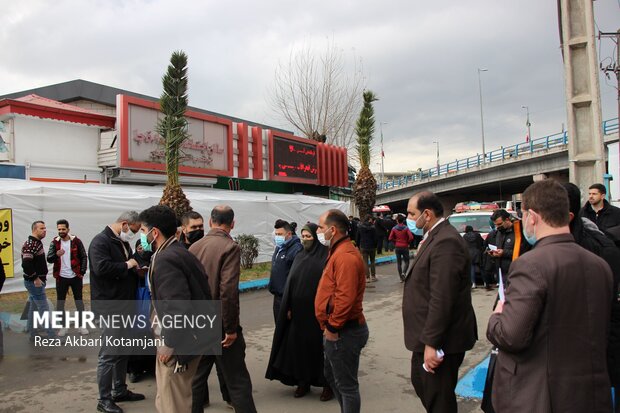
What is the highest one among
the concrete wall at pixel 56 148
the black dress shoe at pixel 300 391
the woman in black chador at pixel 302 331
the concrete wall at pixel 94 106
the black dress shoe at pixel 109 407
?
the concrete wall at pixel 94 106

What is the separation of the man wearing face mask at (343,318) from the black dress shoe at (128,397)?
7.39 ft

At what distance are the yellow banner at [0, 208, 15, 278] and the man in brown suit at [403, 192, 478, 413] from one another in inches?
383

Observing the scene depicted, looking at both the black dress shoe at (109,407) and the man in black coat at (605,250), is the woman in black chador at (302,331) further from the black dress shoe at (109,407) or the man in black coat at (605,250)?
the man in black coat at (605,250)

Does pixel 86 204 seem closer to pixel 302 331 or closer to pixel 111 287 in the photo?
pixel 111 287

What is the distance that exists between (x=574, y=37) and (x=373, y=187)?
1256cm

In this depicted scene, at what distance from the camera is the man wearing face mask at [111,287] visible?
4477 mm

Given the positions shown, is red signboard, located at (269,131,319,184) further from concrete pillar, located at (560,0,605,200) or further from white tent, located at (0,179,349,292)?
concrete pillar, located at (560,0,605,200)

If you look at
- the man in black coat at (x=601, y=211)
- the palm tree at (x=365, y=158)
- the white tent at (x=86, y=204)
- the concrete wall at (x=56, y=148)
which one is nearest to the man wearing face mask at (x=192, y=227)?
the man in black coat at (x=601, y=211)

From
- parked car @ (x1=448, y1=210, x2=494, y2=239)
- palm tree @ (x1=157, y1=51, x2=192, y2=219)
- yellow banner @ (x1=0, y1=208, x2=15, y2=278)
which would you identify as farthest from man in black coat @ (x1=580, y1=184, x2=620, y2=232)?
yellow banner @ (x1=0, y1=208, x2=15, y2=278)

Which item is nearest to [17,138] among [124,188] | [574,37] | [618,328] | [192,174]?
[124,188]

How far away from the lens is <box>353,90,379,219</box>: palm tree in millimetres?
18594

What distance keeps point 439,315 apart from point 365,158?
16.3 meters

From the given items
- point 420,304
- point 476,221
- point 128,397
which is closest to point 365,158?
point 476,221

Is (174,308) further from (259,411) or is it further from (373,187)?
(373,187)
